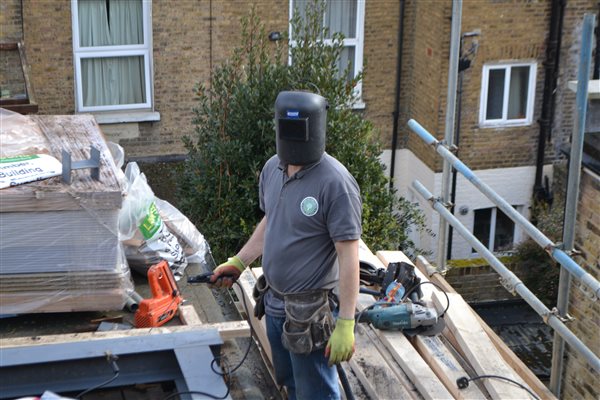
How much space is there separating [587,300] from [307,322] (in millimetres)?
3041

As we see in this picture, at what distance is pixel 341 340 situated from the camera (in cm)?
461

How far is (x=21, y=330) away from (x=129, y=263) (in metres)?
0.97

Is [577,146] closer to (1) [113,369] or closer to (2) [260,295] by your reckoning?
(2) [260,295]

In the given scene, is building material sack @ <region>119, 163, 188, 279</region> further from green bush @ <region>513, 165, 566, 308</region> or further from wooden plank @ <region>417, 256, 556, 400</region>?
green bush @ <region>513, 165, 566, 308</region>

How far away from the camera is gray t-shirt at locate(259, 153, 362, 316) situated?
4.60 m

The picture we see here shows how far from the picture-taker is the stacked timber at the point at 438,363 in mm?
5152

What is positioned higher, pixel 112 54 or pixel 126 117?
pixel 112 54

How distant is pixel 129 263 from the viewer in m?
6.26

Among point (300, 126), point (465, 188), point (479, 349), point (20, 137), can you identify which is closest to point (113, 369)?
point (300, 126)

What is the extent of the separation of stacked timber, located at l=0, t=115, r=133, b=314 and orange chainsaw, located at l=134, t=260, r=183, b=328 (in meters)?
0.21

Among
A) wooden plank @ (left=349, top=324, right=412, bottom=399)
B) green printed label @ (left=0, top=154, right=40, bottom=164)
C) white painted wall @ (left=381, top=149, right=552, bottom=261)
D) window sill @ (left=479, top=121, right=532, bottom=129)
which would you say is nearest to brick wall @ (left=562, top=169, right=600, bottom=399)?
wooden plank @ (left=349, top=324, right=412, bottom=399)

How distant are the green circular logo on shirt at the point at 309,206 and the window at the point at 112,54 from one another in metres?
9.89

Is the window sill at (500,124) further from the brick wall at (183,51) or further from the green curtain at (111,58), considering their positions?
the green curtain at (111,58)

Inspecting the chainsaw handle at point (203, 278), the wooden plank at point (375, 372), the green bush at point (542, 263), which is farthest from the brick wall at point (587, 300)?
the green bush at point (542, 263)
